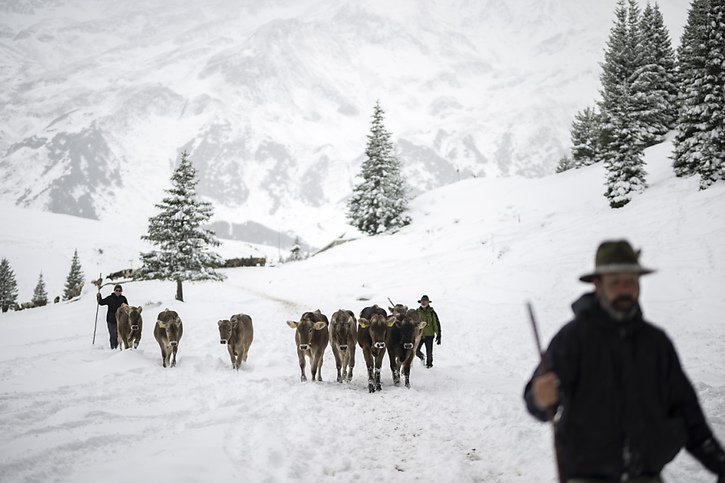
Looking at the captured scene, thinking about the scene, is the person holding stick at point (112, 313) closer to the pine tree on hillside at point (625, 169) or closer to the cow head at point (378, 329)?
the cow head at point (378, 329)

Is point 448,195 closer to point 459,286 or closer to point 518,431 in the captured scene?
point 459,286

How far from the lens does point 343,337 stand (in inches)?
421

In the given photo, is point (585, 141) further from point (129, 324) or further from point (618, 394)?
point (618, 394)

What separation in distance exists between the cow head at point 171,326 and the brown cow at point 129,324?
1.98 m

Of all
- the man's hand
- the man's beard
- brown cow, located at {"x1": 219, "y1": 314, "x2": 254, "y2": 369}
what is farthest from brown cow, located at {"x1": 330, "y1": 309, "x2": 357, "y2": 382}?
the man's beard

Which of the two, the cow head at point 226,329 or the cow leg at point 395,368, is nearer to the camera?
the cow leg at point 395,368

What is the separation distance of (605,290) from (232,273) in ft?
146

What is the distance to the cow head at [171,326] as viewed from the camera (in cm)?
1148

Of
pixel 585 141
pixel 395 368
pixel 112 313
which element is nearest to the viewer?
pixel 395 368

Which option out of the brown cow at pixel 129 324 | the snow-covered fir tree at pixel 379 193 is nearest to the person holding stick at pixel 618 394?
the brown cow at pixel 129 324

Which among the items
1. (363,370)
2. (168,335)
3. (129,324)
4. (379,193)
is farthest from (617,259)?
(379,193)

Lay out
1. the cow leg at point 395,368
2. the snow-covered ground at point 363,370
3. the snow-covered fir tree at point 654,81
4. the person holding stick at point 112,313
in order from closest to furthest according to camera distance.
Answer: the snow-covered ground at point 363,370 → the cow leg at point 395,368 → the person holding stick at point 112,313 → the snow-covered fir tree at point 654,81

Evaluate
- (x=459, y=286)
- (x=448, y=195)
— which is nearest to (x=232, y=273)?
(x=448, y=195)

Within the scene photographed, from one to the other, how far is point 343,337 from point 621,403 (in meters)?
8.45
